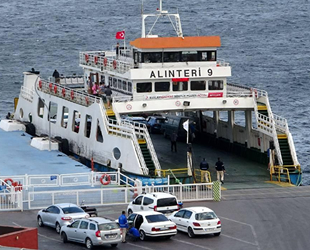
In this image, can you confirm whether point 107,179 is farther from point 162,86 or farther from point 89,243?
point 89,243

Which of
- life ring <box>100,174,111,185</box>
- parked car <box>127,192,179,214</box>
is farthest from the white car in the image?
life ring <box>100,174,111,185</box>

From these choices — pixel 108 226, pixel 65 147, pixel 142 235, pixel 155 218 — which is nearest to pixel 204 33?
pixel 65 147

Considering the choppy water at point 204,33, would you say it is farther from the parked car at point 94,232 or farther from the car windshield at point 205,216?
the parked car at point 94,232

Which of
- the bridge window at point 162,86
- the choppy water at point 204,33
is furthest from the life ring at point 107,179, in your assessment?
the choppy water at point 204,33

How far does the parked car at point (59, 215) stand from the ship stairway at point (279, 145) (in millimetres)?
14887

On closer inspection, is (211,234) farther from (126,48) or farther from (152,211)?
(126,48)

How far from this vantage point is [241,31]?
159 m

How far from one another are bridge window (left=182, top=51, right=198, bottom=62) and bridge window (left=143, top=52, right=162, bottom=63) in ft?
4.68

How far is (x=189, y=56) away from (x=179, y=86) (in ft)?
6.23

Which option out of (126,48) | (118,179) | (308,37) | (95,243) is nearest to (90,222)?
(95,243)

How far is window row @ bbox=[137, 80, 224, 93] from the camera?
189ft

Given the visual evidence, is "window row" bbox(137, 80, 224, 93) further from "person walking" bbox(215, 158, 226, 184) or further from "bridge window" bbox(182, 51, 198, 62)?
"person walking" bbox(215, 158, 226, 184)

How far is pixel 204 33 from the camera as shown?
148125 mm

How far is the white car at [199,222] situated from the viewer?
40.1m
